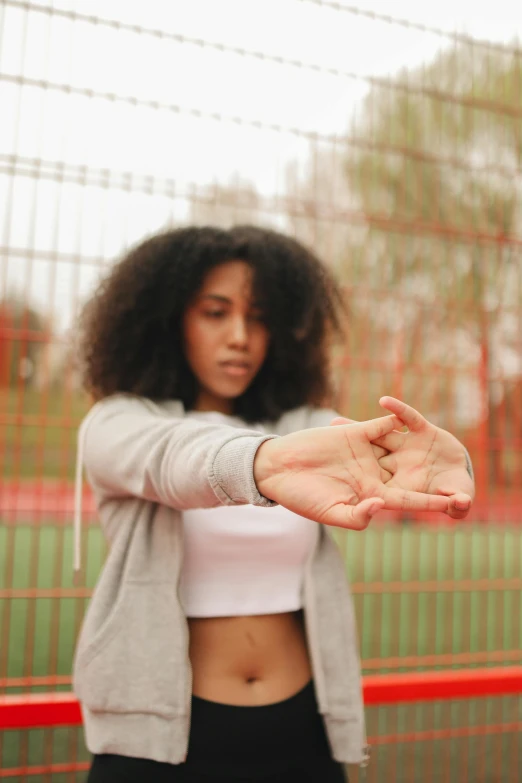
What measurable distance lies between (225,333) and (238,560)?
38 centimetres

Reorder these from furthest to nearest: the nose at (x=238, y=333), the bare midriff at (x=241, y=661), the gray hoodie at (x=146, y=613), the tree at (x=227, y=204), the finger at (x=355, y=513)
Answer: the tree at (x=227, y=204), the nose at (x=238, y=333), the bare midriff at (x=241, y=661), the gray hoodie at (x=146, y=613), the finger at (x=355, y=513)

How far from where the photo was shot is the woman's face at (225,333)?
3.89ft

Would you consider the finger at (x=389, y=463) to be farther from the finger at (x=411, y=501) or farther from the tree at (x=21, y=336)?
the tree at (x=21, y=336)

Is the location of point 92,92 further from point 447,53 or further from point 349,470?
point 349,470

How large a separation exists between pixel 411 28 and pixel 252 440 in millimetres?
1694

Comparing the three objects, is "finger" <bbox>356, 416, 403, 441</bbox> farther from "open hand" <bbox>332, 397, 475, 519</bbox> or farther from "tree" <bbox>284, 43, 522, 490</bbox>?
"tree" <bbox>284, 43, 522, 490</bbox>

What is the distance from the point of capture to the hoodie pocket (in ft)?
3.23

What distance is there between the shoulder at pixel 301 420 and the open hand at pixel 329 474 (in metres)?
0.44

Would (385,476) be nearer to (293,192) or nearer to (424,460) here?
(424,460)

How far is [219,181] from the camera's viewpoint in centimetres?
183

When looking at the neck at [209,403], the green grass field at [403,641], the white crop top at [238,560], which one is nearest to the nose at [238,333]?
the neck at [209,403]

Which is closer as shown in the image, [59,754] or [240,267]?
[240,267]

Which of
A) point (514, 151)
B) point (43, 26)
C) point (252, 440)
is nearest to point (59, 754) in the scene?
point (252, 440)

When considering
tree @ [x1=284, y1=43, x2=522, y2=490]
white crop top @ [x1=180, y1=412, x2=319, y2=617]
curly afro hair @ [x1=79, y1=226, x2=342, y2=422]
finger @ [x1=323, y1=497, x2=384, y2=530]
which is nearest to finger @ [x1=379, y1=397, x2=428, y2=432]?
finger @ [x1=323, y1=497, x2=384, y2=530]
